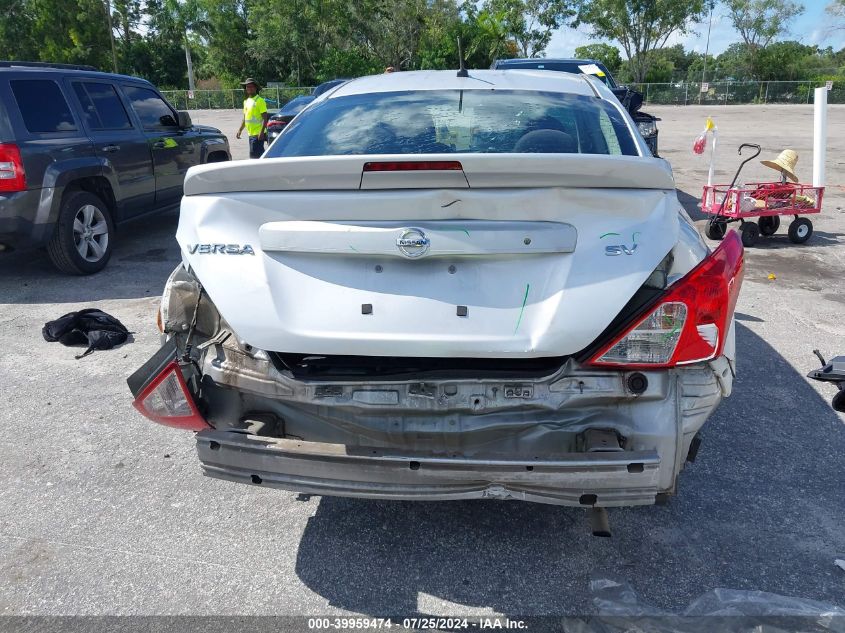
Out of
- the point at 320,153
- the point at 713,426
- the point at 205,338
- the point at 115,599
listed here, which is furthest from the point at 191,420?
the point at 713,426

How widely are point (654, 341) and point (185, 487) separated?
2291 millimetres

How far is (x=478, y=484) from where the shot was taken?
2330mm

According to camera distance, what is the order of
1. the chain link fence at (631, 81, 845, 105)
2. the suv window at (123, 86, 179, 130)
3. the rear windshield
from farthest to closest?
the chain link fence at (631, 81, 845, 105) < the suv window at (123, 86, 179, 130) < the rear windshield

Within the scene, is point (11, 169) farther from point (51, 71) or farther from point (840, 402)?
A: point (840, 402)

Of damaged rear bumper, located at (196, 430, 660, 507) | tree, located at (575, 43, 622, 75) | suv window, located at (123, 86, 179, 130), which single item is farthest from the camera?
tree, located at (575, 43, 622, 75)

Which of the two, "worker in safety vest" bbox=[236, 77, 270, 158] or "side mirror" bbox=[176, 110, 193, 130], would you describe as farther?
"worker in safety vest" bbox=[236, 77, 270, 158]

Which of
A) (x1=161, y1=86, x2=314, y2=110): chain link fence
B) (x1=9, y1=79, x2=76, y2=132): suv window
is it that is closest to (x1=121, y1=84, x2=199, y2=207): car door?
(x1=9, y1=79, x2=76, y2=132): suv window

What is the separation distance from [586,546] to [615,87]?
9.46m

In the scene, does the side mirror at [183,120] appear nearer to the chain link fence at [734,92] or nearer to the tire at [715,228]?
the tire at [715,228]

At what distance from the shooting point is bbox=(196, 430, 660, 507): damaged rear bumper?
2262mm

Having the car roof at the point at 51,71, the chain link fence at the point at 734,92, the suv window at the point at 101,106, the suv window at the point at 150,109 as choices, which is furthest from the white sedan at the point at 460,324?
the chain link fence at the point at 734,92

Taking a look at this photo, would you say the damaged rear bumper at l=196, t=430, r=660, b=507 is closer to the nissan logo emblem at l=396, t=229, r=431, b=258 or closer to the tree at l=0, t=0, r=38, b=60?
the nissan logo emblem at l=396, t=229, r=431, b=258

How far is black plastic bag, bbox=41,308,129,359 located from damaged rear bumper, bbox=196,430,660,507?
3.12 m

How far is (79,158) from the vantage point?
22.2 feet
